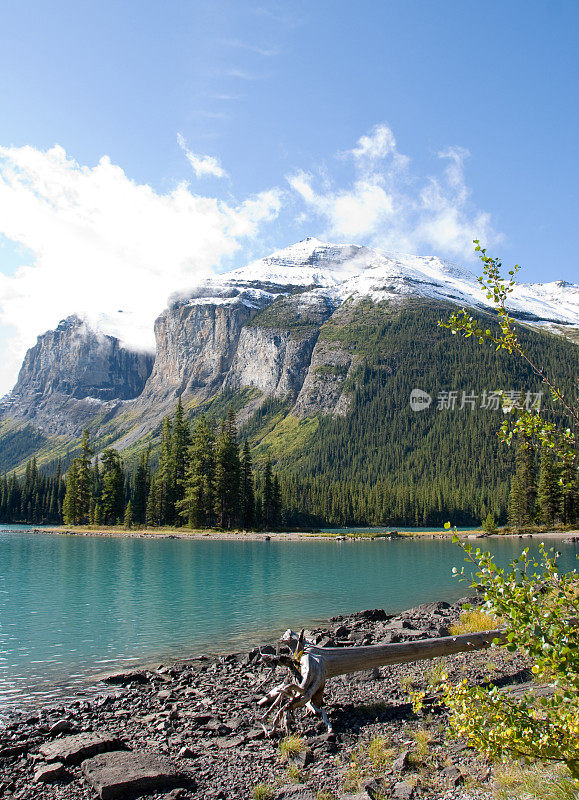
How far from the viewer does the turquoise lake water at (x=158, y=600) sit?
2216 centimetres

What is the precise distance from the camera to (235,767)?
38.9 feet

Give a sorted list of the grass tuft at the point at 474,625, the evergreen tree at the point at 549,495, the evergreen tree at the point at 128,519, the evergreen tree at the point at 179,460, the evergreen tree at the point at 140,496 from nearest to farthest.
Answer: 1. the grass tuft at the point at 474,625
2. the evergreen tree at the point at 549,495
3. the evergreen tree at the point at 128,519
4. the evergreen tree at the point at 179,460
5. the evergreen tree at the point at 140,496

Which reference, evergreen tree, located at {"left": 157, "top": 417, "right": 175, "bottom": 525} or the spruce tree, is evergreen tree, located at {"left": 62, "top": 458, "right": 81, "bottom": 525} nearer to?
evergreen tree, located at {"left": 157, "top": 417, "right": 175, "bottom": 525}

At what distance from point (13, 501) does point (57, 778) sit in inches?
6607

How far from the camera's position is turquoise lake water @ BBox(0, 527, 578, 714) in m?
22.2

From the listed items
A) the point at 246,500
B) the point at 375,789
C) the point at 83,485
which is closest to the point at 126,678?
the point at 375,789

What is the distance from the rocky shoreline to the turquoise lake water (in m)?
3.74

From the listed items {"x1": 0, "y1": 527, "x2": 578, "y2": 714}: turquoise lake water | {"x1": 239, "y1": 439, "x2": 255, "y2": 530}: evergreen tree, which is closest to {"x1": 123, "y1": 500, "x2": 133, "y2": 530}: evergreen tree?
{"x1": 239, "y1": 439, "x2": 255, "y2": 530}: evergreen tree

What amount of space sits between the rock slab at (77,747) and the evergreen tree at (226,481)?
9297 cm

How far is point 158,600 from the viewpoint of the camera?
35.4 metres

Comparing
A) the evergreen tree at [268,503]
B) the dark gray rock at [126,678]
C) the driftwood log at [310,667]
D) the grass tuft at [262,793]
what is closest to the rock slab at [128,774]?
the grass tuft at [262,793]

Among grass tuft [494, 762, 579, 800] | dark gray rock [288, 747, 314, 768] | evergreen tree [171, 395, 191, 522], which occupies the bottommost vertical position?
dark gray rock [288, 747, 314, 768]

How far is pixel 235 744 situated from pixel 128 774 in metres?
3.02

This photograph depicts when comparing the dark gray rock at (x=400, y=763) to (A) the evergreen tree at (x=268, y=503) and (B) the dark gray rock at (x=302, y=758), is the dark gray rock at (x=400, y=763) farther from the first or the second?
(A) the evergreen tree at (x=268, y=503)
